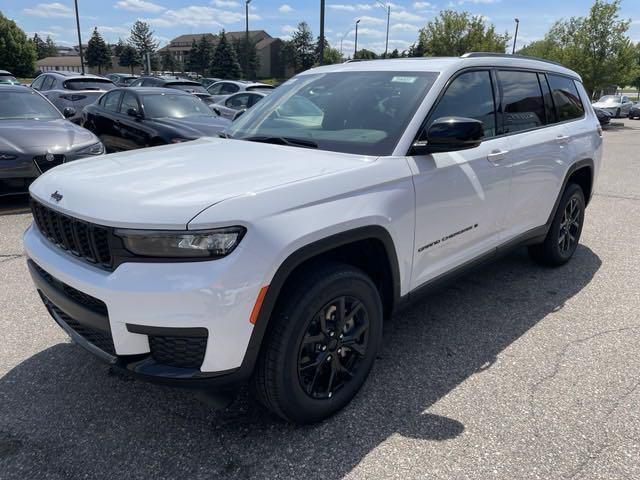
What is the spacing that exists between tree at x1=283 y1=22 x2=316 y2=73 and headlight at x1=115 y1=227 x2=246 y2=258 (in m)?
76.9

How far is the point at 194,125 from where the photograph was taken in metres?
7.91

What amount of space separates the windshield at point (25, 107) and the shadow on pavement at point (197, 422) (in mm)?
5187

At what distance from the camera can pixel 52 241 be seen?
254 centimetres

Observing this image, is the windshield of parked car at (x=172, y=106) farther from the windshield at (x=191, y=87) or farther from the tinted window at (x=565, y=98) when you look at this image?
the windshield at (x=191, y=87)

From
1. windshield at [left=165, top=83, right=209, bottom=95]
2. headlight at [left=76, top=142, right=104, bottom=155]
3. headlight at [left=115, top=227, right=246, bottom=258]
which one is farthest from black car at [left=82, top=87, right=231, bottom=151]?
headlight at [left=115, top=227, right=246, bottom=258]

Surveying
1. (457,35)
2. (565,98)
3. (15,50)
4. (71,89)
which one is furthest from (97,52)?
(565,98)

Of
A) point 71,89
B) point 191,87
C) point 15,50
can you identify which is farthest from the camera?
point 15,50

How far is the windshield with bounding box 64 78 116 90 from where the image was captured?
13.1 meters

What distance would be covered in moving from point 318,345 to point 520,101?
258 centimetres

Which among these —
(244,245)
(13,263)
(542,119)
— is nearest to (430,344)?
(244,245)

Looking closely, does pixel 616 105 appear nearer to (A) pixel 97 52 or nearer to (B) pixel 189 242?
(B) pixel 189 242

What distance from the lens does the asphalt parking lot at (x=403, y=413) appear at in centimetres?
228

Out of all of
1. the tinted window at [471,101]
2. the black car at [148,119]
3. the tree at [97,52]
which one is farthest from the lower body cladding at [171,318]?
the tree at [97,52]

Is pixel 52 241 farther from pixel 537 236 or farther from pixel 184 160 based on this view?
pixel 537 236
